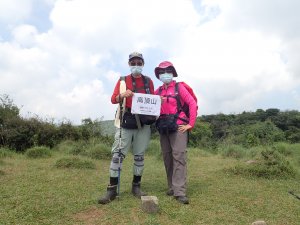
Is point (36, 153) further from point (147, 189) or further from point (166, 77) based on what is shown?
point (166, 77)

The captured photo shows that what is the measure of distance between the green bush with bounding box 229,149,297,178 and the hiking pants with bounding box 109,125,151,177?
2.70 metres

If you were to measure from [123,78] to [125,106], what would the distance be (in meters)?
0.40

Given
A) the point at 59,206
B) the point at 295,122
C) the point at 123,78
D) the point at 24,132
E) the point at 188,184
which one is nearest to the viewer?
the point at 59,206

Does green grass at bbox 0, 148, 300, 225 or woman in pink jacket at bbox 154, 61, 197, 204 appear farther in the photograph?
woman in pink jacket at bbox 154, 61, 197, 204

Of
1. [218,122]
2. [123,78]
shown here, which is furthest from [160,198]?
[218,122]

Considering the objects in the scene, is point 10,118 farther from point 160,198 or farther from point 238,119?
point 238,119

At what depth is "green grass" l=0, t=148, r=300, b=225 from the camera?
461 centimetres

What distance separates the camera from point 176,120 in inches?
213

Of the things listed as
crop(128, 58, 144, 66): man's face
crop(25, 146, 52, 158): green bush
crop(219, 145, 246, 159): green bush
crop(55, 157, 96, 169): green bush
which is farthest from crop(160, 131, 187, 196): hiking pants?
crop(25, 146, 52, 158): green bush

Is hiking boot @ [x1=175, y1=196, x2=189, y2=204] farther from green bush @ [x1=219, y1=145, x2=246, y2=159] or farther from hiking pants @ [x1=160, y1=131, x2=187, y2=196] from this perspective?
green bush @ [x1=219, y1=145, x2=246, y2=159]

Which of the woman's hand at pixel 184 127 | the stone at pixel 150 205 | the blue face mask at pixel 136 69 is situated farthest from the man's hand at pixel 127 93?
the stone at pixel 150 205

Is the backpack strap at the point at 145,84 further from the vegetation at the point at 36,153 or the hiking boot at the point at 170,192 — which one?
the vegetation at the point at 36,153

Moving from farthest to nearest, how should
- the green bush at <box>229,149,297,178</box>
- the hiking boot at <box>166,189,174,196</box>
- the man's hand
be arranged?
the green bush at <box>229,149,297,178</box>, the hiking boot at <box>166,189,174,196</box>, the man's hand

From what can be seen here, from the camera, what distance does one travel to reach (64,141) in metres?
13.4
